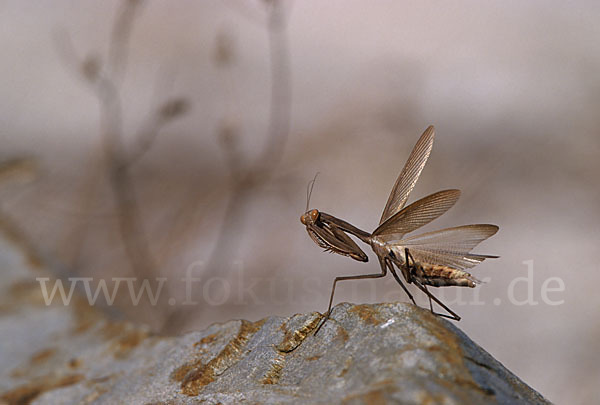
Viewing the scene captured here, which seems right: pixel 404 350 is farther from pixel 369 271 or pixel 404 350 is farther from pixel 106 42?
pixel 106 42

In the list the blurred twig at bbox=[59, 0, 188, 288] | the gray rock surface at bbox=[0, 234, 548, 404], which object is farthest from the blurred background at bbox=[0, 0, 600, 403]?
the gray rock surface at bbox=[0, 234, 548, 404]

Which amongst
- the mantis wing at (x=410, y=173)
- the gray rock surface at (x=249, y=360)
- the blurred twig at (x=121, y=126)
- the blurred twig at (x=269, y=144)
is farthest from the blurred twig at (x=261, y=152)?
the mantis wing at (x=410, y=173)

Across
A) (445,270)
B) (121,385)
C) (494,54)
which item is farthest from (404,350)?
(494,54)

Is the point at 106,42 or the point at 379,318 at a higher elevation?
the point at 106,42

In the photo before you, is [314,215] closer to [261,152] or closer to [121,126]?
[261,152]

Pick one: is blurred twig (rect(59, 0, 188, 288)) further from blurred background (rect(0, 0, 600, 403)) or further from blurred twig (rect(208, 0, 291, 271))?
blurred twig (rect(208, 0, 291, 271))
